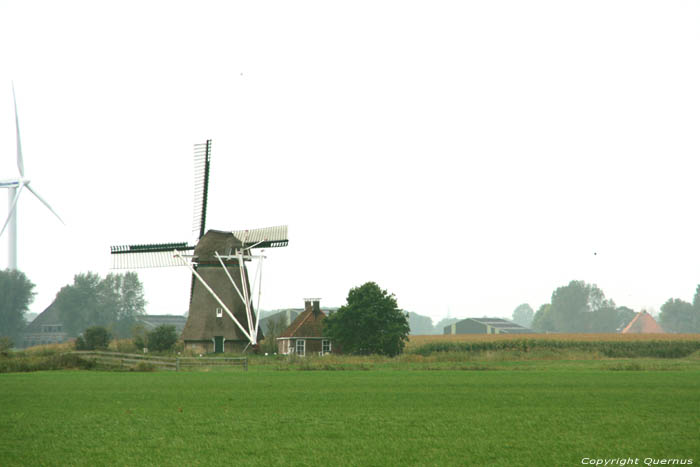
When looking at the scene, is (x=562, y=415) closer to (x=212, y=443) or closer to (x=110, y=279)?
(x=212, y=443)

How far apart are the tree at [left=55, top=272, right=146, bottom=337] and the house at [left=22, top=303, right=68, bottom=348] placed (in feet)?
29.3

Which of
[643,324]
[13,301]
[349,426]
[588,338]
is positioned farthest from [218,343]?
[643,324]

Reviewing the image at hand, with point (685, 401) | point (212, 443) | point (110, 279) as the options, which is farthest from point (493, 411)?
point (110, 279)

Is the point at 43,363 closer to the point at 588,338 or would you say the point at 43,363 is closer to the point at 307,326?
the point at 307,326

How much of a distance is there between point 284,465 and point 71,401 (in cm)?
1230

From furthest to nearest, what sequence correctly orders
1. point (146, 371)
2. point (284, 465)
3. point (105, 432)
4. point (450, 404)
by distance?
point (146, 371) → point (450, 404) → point (105, 432) → point (284, 465)

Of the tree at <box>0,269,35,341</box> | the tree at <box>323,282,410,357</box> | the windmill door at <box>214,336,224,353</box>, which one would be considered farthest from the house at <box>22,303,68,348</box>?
the tree at <box>323,282,410,357</box>

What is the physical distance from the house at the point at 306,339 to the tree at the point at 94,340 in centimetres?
1443

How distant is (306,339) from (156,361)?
825 inches

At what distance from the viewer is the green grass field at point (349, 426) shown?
38.3 ft

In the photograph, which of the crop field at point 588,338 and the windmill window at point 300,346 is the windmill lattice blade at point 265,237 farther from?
the crop field at point 588,338

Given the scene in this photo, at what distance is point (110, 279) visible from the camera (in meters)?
139

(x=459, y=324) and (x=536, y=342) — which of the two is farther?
(x=459, y=324)

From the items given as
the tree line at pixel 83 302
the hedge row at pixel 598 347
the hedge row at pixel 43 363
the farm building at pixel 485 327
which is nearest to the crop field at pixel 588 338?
the hedge row at pixel 598 347
